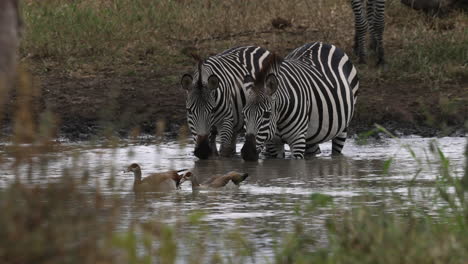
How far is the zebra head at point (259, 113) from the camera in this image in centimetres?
966

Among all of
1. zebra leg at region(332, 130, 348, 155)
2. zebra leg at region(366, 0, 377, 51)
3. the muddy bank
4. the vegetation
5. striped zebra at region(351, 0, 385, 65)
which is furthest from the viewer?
zebra leg at region(366, 0, 377, 51)

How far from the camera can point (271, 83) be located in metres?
10.0

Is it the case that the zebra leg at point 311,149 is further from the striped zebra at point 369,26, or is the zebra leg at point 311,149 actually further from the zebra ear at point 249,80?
the striped zebra at point 369,26

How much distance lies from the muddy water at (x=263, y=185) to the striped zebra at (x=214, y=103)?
19cm

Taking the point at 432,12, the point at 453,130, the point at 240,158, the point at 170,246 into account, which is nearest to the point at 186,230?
the point at 170,246

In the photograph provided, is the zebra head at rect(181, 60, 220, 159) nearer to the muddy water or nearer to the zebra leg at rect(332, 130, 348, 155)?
the muddy water

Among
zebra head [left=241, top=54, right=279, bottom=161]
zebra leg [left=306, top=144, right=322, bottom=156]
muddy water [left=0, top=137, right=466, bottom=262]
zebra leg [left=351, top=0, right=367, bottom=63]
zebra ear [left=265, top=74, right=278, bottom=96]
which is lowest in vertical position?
muddy water [left=0, top=137, right=466, bottom=262]

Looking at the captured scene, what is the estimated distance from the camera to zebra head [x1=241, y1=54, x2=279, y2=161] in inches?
380

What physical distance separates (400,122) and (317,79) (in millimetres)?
1440

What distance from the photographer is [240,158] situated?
10.3 metres

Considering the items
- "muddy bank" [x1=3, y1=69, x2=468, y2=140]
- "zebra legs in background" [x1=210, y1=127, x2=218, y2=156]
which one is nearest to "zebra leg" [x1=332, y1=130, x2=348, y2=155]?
"muddy bank" [x1=3, y1=69, x2=468, y2=140]

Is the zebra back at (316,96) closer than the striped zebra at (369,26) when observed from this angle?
Yes

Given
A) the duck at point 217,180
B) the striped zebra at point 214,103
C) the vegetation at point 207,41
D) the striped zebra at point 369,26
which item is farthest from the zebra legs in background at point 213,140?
the striped zebra at point 369,26

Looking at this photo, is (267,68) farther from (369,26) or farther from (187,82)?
(369,26)
